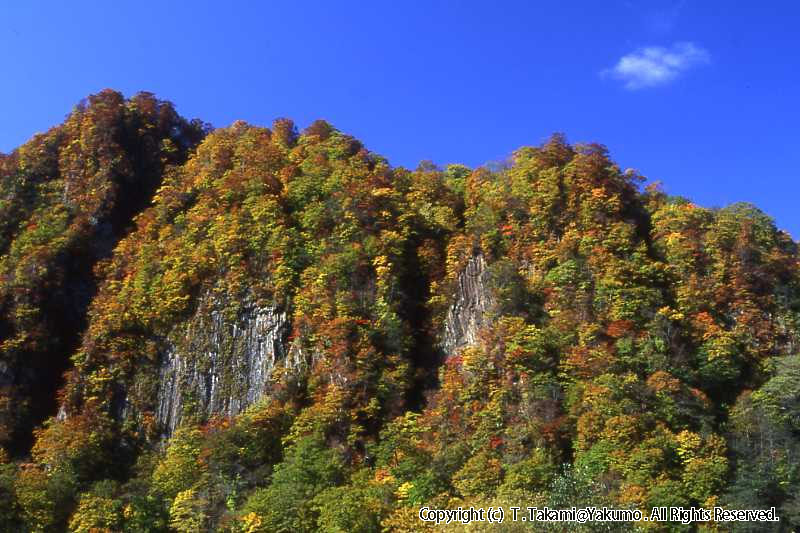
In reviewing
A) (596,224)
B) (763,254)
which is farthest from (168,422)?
(763,254)

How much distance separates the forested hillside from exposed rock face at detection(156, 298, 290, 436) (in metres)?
0.12

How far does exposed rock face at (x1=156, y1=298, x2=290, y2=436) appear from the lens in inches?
1439

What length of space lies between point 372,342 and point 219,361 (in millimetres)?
8059

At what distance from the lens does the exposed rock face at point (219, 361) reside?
120 ft

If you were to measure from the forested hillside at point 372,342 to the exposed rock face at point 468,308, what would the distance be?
128 mm

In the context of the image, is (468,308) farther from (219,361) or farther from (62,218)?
(62,218)

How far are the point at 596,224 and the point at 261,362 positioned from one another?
19011 mm

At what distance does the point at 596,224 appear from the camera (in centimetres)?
3878

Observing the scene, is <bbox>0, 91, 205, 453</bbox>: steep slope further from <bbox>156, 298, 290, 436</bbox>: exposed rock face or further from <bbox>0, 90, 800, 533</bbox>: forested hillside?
<bbox>156, 298, 290, 436</bbox>: exposed rock face

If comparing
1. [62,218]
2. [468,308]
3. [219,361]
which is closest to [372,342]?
[468,308]

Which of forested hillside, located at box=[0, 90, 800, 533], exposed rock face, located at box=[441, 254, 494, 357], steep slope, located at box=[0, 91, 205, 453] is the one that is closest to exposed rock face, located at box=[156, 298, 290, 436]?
forested hillside, located at box=[0, 90, 800, 533]

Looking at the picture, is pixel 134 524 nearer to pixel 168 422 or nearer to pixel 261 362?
pixel 168 422

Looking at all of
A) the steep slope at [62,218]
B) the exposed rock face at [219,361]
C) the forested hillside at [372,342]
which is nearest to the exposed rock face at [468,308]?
the forested hillside at [372,342]

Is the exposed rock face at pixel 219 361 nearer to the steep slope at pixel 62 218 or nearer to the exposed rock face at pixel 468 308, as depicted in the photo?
the steep slope at pixel 62 218
